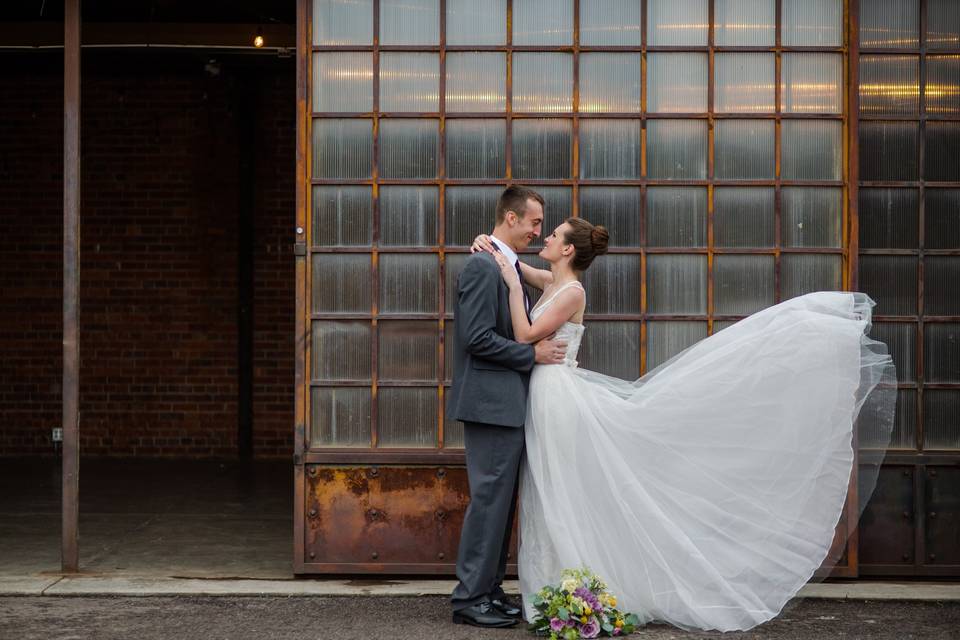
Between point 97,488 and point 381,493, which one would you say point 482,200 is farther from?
point 97,488

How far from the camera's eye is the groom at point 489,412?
5215 mm

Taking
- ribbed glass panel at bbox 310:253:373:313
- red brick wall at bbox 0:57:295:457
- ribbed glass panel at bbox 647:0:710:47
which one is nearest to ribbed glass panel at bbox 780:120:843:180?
ribbed glass panel at bbox 647:0:710:47

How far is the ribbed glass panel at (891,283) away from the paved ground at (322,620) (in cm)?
159

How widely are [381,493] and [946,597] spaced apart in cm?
298

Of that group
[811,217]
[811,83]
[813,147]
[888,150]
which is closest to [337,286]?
[811,217]

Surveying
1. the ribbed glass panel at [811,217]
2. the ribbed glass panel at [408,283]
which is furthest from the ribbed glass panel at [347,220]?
the ribbed glass panel at [811,217]

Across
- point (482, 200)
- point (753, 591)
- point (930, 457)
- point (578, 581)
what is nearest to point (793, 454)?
point (753, 591)

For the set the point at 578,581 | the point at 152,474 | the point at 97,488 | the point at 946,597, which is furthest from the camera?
the point at 152,474

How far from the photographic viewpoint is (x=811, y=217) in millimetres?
6176

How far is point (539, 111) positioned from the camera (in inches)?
244

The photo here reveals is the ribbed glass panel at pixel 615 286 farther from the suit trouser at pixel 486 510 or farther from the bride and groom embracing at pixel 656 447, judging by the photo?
the suit trouser at pixel 486 510

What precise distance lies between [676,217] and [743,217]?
0.37 metres

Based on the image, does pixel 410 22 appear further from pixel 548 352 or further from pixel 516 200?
pixel 548 352

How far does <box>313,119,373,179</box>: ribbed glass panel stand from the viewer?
6172mm
